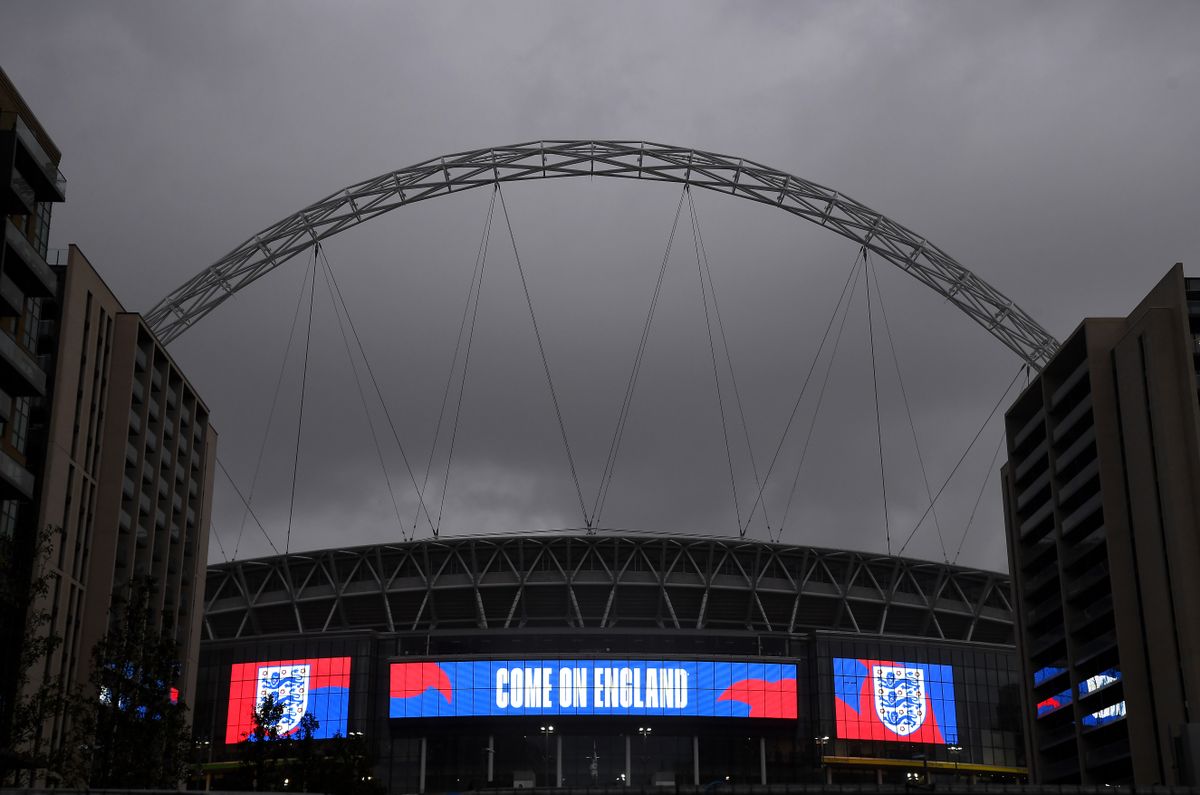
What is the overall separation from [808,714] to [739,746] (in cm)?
798

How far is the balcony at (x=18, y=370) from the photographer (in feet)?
230

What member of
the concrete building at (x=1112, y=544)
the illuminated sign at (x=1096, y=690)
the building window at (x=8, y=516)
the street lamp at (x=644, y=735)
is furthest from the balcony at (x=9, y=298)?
the street lamp at (x=644, y=735)

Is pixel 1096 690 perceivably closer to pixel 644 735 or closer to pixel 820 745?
pixel 820 745

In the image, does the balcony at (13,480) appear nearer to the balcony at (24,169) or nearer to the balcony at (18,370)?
the balcony at (18,370)

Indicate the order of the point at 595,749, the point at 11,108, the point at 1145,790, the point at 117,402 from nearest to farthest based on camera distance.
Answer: the point at 1145,790 < the point at 11,108 < the point at 117,402 < the point at 595,749

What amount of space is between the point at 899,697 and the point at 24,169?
10076cm

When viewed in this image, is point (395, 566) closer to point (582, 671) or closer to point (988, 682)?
point (582, 671)

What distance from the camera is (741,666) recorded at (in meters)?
138

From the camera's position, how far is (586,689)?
5399 inches

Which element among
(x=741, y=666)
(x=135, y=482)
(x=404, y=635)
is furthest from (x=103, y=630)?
(x=741, y=666)

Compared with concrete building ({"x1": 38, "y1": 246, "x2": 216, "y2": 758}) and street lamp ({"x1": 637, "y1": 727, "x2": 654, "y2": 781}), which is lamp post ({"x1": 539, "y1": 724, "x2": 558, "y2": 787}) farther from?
concrete building ({"x1": 38, "y1": 246, "x2": 216, "y2": 758})

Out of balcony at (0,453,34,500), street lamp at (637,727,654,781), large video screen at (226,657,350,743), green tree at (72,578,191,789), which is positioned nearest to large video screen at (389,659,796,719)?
street lamp at (637,727,654,781)

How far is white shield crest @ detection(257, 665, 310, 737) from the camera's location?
13862 centimetres

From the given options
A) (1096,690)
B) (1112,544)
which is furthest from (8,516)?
(1096,690)
